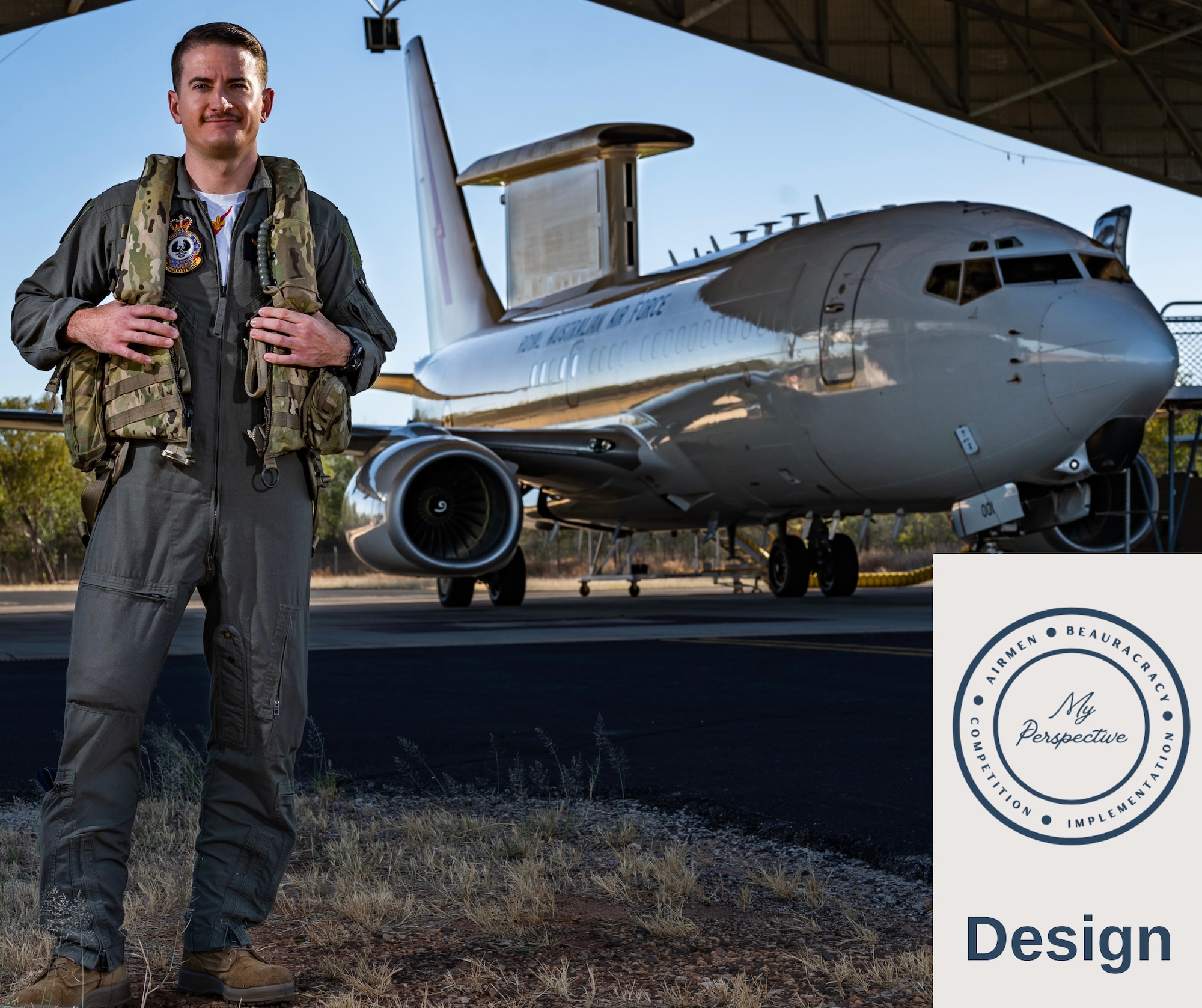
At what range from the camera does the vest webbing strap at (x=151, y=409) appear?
2.76 metres

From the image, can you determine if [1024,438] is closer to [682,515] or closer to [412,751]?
[682,515]

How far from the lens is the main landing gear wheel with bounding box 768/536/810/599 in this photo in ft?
56.7

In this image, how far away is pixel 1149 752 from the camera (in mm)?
1914

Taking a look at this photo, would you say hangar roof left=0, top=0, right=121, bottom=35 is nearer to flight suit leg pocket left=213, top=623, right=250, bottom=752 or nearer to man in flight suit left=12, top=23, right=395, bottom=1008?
man in flight suit left=12, top=23, right=395, bottom=1008

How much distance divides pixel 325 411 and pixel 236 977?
1.12m

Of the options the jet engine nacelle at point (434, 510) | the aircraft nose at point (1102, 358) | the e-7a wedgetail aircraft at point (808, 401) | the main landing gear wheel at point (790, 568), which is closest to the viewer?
the aircraft nose at point (1102, 358)

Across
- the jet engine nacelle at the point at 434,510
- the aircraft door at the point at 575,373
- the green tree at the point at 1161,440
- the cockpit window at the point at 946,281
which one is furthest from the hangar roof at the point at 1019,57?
the green tree at the point at 1161,440

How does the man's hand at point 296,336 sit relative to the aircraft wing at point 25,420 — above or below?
below

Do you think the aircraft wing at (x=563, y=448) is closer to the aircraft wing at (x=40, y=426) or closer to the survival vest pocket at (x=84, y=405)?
the aircraft wing at (x=40, y=426)

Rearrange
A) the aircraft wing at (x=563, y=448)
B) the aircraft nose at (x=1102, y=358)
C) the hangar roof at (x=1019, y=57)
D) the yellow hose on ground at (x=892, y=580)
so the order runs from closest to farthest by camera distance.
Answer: the aircraft nose at (x=1102, y=358) → the aircraft wing at (x=563, y=448) → the hangar roof at (x=1019, y=57) → the yellow hose on ground at (x=892, y=580)

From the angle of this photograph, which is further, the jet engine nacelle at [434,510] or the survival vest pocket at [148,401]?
the jet engine nacelle at [434,510]

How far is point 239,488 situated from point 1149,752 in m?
→ 1.76

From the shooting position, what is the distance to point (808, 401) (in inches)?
514

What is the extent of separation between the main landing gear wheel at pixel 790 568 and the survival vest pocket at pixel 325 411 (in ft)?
47.5
